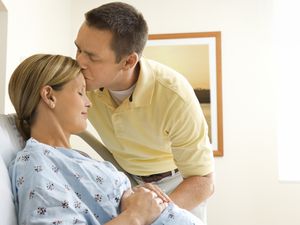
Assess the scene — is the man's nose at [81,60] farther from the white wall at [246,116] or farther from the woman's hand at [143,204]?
the white wall at [246,116]

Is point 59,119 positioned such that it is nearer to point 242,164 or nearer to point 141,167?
point 141,167

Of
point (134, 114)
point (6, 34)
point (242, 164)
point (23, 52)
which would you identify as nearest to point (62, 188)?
point (134, 114)

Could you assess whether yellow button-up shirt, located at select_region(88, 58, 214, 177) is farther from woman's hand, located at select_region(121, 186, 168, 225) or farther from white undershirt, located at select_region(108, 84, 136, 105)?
woman's hand, located at select_region(121, 186, 168, 225)

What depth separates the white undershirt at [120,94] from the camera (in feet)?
5.40

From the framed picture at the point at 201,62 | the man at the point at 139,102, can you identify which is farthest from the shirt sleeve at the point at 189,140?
the framed picture at the point at 201,62

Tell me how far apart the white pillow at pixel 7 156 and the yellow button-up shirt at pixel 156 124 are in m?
0.50

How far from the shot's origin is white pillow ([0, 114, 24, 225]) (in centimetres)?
97

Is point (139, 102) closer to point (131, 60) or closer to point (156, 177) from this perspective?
point (131, 60)

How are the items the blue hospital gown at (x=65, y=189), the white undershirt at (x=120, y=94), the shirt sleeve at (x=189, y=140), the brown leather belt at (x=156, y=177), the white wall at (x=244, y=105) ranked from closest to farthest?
1. the blue hospital gown at (x=65, y=189)
2. the shirt sleeve at (x=189, y=140)
3. the white undershirt at (x=120, y=94)
4. the brown leather belt at (x=156, y=177)
5. the white wall at (x=244, y=105)

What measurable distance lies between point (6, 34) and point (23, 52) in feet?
0.77

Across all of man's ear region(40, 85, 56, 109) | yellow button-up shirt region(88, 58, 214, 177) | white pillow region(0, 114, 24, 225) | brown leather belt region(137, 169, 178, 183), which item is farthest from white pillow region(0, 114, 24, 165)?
brown leather belt region(137, 169, 178, 183)

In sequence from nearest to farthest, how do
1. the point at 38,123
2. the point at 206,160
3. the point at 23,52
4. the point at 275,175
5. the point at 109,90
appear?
1. the point at 38,123
2. the point at 206,160
3. the point at 109,90
4. the point at 23,52
5. the point at 275,175

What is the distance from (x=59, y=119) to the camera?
1.20 meters

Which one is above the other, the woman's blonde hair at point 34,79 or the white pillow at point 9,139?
the woman's blonde hair at point 34,79
